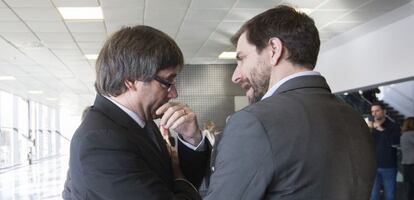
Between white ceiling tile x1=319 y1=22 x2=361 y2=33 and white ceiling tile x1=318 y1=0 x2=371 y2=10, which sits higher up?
white ceiling tile x1=318 y1=0 x2=371 y2=10

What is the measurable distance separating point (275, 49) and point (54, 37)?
751 cm

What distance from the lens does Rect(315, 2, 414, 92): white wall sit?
6.79 meters

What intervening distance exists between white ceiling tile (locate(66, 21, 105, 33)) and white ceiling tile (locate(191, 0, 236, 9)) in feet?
5.51

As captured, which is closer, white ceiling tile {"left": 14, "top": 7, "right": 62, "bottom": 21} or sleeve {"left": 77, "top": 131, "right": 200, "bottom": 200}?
sleeve {"left": 77, "top": 131, "right": 200, "bottom": 200}

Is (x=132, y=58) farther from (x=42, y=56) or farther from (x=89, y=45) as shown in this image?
(x=42, y=56)

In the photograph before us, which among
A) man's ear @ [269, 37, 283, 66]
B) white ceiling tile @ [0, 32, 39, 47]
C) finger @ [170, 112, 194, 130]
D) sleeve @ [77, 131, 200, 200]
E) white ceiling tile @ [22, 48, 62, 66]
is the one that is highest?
man's ear @ [269, 37, 283, 66]

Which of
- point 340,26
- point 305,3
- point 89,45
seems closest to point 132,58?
point 305,3

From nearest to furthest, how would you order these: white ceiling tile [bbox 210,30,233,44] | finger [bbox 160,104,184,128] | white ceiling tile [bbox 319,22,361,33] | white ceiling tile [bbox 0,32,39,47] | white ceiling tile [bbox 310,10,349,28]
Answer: finger [bbox 160,104,184,128], white ceiling tile [bbox 310,10,349,28], white ceiling tile [bbox 319,22,361,33], white ceiling tile [bbox 0,32,39,47], white ceiling tile [bbox 210,30,233,44]

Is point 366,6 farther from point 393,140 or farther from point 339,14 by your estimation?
point 393,140

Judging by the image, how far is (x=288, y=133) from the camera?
41.6 inches

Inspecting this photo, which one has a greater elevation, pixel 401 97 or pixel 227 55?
pixel 227 55

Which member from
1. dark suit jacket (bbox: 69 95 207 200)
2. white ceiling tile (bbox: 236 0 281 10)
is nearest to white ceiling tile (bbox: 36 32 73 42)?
white ceiling tile (bbox: 236 0 281 10)

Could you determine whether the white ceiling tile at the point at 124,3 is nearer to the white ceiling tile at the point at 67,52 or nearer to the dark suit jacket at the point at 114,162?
the white ceiling tile at the point at 67,52

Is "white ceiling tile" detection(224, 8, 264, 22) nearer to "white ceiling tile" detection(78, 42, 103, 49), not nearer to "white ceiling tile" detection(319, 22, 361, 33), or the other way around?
"white ceiling tile" detection(319, 22, 361, 33)
